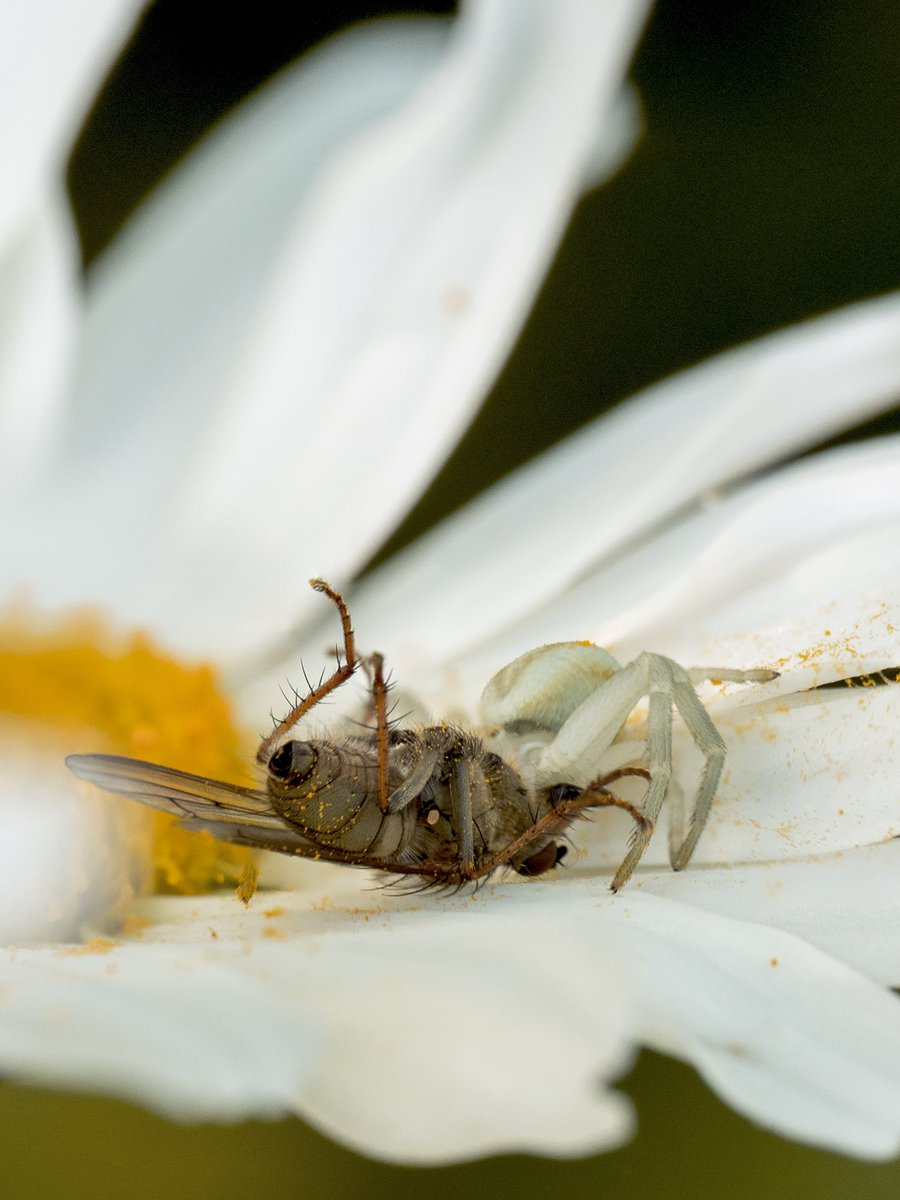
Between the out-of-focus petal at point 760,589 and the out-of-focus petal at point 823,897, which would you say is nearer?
the out-of-focus petal at point 823,897

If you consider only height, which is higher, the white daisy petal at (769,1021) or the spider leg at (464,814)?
the spider leg at (464,814)

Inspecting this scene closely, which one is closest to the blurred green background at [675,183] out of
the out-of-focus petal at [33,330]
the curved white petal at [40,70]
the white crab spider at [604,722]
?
the out-of-focus petal at [33,330]

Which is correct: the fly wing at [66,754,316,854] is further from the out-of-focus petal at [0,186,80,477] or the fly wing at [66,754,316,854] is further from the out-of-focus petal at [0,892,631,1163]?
the out-of-focus petal at [0,186,80,477]

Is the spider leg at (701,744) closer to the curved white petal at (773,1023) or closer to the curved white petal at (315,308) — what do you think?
the curved white petal at (773,1023)

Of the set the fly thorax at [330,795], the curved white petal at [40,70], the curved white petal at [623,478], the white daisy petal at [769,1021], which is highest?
the curved white petal at [40,70]

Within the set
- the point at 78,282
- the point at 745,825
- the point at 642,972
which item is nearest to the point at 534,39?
the point at 78,282

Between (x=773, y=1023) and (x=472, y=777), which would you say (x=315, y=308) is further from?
(x=773, y=1023)
